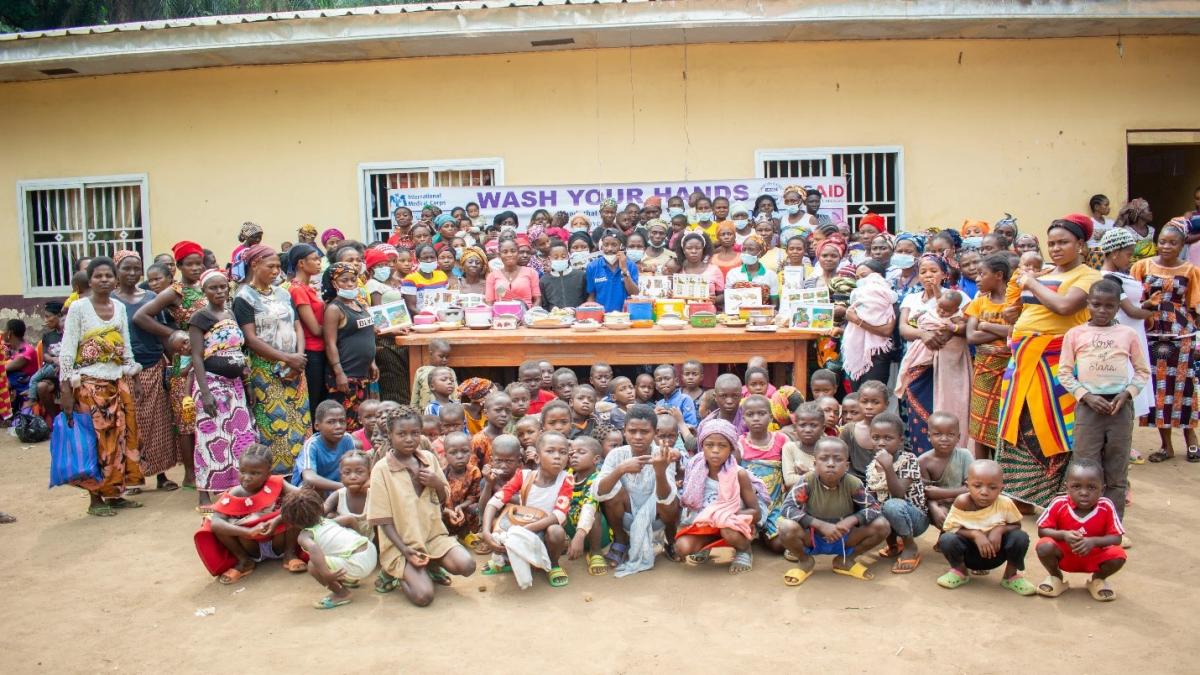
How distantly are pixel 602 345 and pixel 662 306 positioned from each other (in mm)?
703

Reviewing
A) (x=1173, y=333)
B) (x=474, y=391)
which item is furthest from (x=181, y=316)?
(x=1173, y=333)

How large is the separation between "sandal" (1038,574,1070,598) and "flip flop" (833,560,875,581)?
2.59ft

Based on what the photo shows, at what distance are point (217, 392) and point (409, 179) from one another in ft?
20.5

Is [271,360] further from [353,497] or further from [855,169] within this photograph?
[855,169]

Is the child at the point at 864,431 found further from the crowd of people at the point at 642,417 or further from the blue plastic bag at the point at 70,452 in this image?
the blue plastic bag at the point at 70,452

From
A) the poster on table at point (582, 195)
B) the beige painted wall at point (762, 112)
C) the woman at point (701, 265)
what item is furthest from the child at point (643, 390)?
the beige painted wall at point (762, 112)

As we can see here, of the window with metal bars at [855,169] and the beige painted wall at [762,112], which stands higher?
the beige painted wall at [762,112]

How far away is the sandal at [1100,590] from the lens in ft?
14.6

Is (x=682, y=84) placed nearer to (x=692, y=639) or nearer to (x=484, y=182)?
(x=484, y=182)

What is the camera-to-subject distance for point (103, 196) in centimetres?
1247

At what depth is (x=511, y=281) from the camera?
26.8 feet

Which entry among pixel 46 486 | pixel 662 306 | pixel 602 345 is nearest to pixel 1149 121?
pixel 662 306

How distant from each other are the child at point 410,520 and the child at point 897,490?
7.12ft

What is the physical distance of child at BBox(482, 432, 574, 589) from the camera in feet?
15.8
